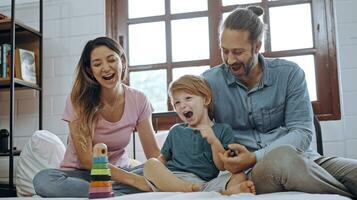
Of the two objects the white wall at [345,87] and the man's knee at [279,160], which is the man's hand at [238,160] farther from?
the white wall at [345,87]

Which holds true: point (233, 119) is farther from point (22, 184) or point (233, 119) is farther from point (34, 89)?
point (34, 89)

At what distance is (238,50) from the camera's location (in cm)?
141

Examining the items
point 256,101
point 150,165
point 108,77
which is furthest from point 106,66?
point 256,101

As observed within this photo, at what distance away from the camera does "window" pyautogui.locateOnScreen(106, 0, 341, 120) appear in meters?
2.24

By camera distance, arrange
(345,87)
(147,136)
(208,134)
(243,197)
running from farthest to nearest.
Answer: (345,87), (147,136), (208,134), (243,197)

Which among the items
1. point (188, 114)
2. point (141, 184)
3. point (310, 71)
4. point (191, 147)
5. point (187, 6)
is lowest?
point (141, 184)

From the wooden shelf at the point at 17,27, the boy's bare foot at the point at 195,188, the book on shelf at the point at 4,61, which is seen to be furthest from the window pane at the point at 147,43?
the boy's bare foot at the point at 195,188

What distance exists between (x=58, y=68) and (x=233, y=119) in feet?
4.54

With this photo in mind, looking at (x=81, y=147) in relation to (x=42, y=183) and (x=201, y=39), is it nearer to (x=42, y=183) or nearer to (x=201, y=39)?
(x=42, y=183)

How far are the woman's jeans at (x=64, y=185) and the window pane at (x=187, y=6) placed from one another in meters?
A: 1.18

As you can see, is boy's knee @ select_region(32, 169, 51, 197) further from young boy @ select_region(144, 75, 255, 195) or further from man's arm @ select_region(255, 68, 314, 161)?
man's arm @ select_region(255, 68, 314, 161)

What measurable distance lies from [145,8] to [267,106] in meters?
1.33

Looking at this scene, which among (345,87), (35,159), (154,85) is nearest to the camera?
(35,159)

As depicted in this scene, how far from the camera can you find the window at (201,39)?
2244 mm
